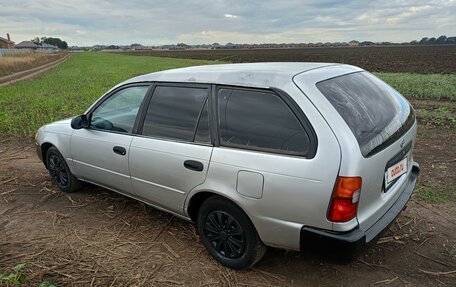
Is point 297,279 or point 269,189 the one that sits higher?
point 269,189

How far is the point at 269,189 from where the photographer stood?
2.45m

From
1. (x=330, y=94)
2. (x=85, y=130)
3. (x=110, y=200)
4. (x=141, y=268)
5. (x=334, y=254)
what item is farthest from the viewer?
(x=110, y=200)

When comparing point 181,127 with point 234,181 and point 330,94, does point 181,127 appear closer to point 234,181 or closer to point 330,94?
point 234,181

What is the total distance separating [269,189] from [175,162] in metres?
0.94

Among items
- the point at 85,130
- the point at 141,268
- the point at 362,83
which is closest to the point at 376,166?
the point at 362,83

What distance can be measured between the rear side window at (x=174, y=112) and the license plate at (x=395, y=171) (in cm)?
155

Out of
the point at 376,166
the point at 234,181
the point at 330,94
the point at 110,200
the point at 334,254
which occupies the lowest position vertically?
the point at 110,200

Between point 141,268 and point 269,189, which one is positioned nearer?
point 269,189

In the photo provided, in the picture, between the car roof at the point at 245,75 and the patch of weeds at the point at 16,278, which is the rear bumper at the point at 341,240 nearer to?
the car roof at the point at 245,75

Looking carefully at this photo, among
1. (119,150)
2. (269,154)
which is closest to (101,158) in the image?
(119,150)

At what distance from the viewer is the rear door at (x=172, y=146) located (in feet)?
9.54

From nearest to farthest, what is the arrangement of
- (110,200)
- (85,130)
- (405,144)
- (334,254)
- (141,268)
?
(334,254), (405,144), (141,268), (85,130), (110,200)

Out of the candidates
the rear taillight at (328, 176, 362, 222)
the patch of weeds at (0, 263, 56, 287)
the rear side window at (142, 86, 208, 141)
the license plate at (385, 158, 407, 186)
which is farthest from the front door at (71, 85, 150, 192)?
the license plate at (385, 158, 407, 186)

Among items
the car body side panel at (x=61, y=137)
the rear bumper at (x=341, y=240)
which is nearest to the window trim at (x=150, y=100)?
the rear bumper at (x=341, y=240)
